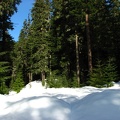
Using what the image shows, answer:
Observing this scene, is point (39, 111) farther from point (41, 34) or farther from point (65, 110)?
point (41, 34)

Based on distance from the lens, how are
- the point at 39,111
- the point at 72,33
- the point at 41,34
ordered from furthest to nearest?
the point at 41,34
the point at 72,33
the point at 39,111

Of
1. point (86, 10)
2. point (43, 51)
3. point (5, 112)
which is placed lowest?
point (5, 112)

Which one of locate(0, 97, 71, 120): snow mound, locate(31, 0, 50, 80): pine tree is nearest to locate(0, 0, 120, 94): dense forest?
locate(31, 0, 50, 80): pine tree

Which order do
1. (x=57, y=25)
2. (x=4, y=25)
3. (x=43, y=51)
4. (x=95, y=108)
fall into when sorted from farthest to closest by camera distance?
1. (x=43, y=51)
2. (x=57, y=25)
3. (x=4, y=25)
4. (x=95, y=108)

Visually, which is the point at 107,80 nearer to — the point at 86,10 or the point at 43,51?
the point at 86,10

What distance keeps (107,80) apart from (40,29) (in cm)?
2623

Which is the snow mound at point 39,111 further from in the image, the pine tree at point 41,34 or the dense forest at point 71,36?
the pine tree at point 41,34

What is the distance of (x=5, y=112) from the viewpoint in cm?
506

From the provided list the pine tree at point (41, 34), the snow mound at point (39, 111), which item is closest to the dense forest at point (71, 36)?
the pine tree at point (41, 34)

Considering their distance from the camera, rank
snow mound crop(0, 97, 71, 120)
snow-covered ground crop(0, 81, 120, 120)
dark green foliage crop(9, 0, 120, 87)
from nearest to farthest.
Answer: snow-covered ground crop(0, 81, 120, 120), snow mound crop(0, 97, 71, 120), dark green foliage crop(9, 0, 120, 87)

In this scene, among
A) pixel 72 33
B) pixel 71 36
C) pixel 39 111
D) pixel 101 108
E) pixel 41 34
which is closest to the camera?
pixel 101 108

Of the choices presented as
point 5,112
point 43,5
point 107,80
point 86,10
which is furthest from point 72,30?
point 5,112

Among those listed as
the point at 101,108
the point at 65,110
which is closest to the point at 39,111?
the point at 65,110

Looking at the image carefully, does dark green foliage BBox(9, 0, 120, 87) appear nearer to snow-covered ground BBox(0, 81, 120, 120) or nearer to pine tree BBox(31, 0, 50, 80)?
pine tree BBox(31, 0, 50, 80)
